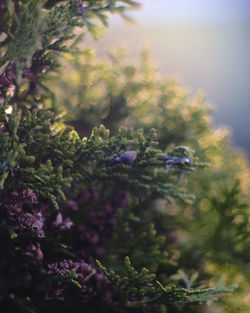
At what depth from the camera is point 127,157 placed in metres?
0.75

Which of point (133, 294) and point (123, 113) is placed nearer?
point (133, 294)

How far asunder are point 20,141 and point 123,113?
567 millimetres

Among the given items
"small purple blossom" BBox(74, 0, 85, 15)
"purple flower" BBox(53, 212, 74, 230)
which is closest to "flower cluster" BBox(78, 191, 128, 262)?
"purple flower" BBox(53, 212, 74, 230)

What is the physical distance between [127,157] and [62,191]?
182 mm

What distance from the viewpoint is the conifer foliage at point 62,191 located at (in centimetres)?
65

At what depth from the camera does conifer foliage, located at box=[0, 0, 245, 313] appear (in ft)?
2.13

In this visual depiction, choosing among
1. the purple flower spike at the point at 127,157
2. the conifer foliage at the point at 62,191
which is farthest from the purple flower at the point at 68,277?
the purple flower spike at the point at 127,157

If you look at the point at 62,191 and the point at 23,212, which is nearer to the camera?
the point at 23,212

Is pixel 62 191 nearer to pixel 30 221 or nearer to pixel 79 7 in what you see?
pixel 30 221

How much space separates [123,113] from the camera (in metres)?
1.20

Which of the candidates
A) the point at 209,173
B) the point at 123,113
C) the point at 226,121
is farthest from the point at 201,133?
the point at 226,121

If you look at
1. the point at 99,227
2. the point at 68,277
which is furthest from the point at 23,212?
the point at 99,227

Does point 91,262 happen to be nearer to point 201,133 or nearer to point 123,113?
point 123,113

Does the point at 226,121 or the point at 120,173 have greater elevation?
the point at 226,121
